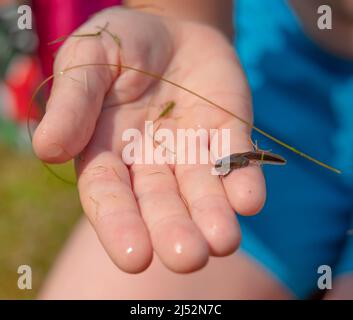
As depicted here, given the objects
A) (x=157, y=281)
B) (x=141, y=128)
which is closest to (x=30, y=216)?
(x=157, y=281)

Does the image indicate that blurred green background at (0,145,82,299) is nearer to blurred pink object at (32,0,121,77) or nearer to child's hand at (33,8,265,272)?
blurred pink object at (32,0,121,77)

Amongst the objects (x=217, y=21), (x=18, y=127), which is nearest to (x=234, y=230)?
(x=217, y=21)

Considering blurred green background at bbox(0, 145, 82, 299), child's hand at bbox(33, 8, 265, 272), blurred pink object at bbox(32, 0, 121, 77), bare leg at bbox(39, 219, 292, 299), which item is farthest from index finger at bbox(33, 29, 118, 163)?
blurred green background at bbox(0, 145, 82, 299)

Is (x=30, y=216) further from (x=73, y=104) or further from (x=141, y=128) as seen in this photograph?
(x=73, y=104)

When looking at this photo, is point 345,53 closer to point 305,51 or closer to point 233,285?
point 305,51

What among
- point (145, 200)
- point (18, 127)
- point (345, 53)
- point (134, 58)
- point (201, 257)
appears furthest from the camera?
point (18, 127)

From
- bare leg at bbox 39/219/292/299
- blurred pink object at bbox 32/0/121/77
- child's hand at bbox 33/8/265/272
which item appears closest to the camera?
child's hand at bbox 33/8/265/272
